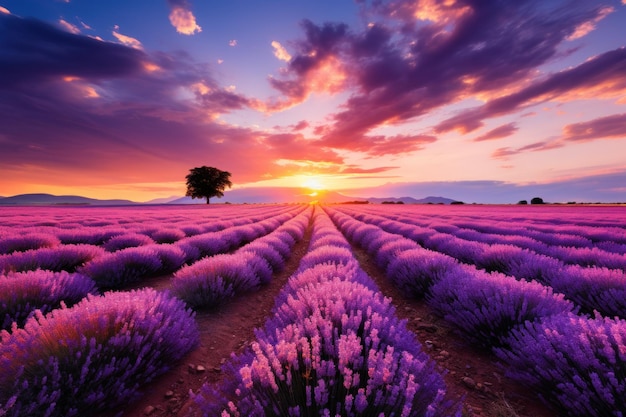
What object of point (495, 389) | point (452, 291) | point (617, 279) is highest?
point (617, 279)

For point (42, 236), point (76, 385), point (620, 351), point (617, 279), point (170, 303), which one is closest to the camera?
point (620, 351)

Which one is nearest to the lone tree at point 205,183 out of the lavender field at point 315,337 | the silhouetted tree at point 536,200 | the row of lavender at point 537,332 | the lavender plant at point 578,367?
the lavender field at point 315,337

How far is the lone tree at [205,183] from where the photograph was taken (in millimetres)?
60656

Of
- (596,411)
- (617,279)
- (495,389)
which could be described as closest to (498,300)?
(495,389)

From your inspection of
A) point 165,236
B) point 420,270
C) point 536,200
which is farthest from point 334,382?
point 536,200

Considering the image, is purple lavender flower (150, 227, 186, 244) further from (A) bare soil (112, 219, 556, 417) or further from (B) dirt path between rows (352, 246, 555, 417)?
(B) dirt path between rows (352, 246, 555, 417)

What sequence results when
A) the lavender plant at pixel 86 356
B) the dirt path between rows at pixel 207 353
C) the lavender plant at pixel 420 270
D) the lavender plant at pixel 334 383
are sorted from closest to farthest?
the lavender plant at pixel 334 383 < the lavender plant at pixel 86 356 < the dirt path between rows at pixel 207 353 < the lavender plant at pixel 420 270

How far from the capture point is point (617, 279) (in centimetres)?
322

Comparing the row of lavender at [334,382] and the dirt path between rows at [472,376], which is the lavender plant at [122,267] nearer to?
the row of lavender at [334,382]

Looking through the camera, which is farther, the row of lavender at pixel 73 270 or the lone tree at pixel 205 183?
the lone tree at pixel 205 183

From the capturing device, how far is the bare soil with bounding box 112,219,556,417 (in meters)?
2.05

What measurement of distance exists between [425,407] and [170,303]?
7.50 feet

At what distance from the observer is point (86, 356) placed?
1.91 m

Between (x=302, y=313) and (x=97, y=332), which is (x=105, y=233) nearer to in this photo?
(x=97, y=332)
